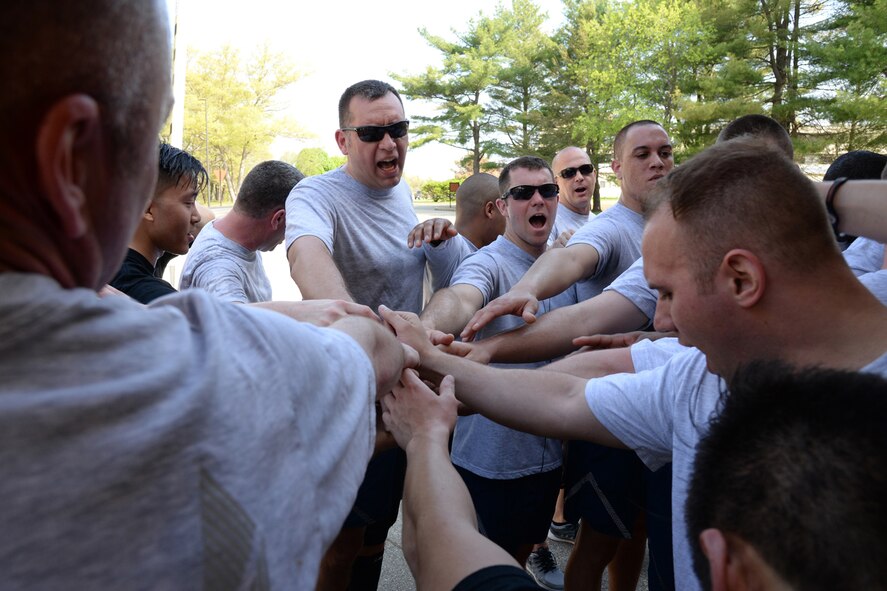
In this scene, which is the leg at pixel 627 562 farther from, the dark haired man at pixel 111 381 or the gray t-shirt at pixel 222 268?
the dark haired man at pixel 111 381

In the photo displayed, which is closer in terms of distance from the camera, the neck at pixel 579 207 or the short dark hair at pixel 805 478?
the short dark hair at pixel 805 478

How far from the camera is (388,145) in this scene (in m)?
3.29

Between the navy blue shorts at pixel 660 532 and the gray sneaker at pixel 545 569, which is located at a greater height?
the navy blue shorts at pixel 660 532

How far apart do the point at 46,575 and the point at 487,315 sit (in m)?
2.22

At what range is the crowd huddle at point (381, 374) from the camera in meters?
0.69

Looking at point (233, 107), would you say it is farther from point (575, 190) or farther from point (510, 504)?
point (510, 504)

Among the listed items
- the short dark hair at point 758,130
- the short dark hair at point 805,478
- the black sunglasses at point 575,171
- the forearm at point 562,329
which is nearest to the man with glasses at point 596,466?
the forearm at point 562,329

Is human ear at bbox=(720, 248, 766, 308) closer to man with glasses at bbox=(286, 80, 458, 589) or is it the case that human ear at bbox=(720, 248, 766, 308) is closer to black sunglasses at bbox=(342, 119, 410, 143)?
man with glasses at bbox=(286, 80, 458, 589)

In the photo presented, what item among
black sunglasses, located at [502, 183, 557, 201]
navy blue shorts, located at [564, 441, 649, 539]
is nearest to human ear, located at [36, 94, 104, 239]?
navy blue shorts, located at [564, 441, 649, 539]

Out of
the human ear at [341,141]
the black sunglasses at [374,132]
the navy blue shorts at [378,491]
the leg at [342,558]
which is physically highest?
the black sunglasses at [374,132]

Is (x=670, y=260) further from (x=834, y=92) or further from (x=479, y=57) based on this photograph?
(x=479, y=57)

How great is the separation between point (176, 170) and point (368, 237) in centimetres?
93

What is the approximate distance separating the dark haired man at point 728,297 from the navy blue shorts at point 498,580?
66cm

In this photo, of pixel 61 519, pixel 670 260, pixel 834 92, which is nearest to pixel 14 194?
pixel 61 519
